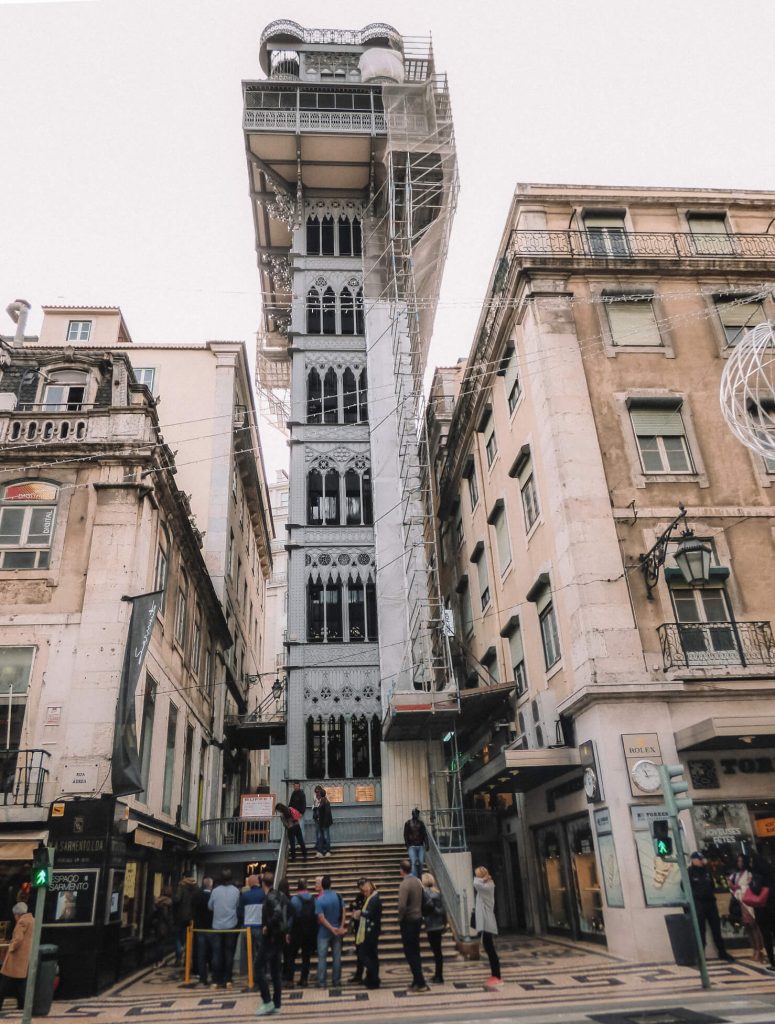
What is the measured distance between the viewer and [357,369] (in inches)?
1206

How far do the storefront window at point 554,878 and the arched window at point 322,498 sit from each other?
13041 mm

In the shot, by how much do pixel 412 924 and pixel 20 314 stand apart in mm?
26559

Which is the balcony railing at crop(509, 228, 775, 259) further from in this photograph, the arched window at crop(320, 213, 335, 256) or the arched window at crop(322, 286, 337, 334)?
the arched window at crop(320, 213, 335, 256)

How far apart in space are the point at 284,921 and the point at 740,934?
8.21 metres

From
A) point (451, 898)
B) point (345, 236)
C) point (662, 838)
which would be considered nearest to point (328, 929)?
point (451, 898)

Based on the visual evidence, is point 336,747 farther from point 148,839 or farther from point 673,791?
point 673,791

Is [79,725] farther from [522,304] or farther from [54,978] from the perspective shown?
[522,304]

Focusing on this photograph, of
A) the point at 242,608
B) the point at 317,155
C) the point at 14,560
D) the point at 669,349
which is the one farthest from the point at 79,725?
the point at 317,155

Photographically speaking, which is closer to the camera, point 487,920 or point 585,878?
point 487,920

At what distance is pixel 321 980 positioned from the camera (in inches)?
477

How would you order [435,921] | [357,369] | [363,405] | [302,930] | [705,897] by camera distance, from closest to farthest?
[435,921] → [705,897] → [302,930] → [363,405] → [357,369]

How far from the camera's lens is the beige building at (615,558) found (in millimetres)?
14711

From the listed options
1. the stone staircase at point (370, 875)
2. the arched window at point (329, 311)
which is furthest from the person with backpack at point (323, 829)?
the arched window at point (329, 311)

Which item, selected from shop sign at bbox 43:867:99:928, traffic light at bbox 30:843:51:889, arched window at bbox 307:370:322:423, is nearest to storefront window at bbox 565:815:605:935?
shop sign at bbox 43:867:99:928
